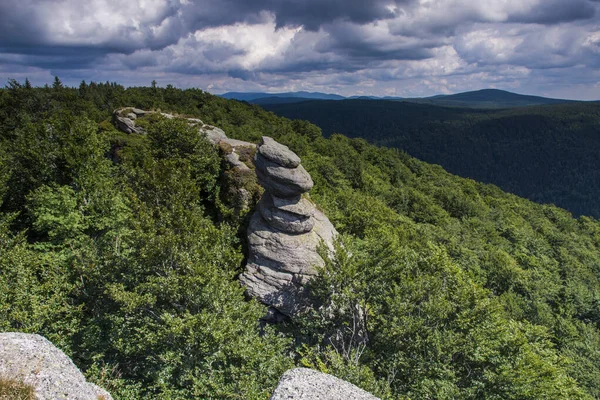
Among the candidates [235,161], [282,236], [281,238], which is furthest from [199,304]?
[235,161]

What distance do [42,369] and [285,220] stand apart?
652 inches

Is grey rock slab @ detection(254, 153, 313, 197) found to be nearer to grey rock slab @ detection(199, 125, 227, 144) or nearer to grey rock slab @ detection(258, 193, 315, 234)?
grey rock slab @ detection(258, 193, 315, 234)

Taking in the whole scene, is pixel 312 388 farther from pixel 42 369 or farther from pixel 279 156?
pixel 279 156

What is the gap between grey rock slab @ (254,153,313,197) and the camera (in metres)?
25.9

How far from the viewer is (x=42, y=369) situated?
12.6 metres

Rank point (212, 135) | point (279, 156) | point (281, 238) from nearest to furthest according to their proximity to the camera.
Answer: point (281, 238)
point (279, 156)
point (212, 135)

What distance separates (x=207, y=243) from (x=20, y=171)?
77.5 ft

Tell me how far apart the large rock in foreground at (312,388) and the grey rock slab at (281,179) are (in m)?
14.7

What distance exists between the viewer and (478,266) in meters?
46.4

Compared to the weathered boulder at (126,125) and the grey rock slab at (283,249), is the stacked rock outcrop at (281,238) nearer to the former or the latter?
the grey rock slab at (283,249)

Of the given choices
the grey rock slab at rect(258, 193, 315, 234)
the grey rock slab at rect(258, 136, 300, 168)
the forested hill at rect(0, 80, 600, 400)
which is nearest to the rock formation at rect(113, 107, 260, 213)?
the forested hill at rect(0, 80, 600, 400)

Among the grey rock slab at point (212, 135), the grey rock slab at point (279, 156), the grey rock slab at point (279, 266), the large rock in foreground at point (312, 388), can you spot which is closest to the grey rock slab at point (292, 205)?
the grey rock slab at point (279, 266)

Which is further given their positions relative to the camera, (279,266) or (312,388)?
(279,266)

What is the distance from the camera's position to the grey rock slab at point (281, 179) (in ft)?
85.1
